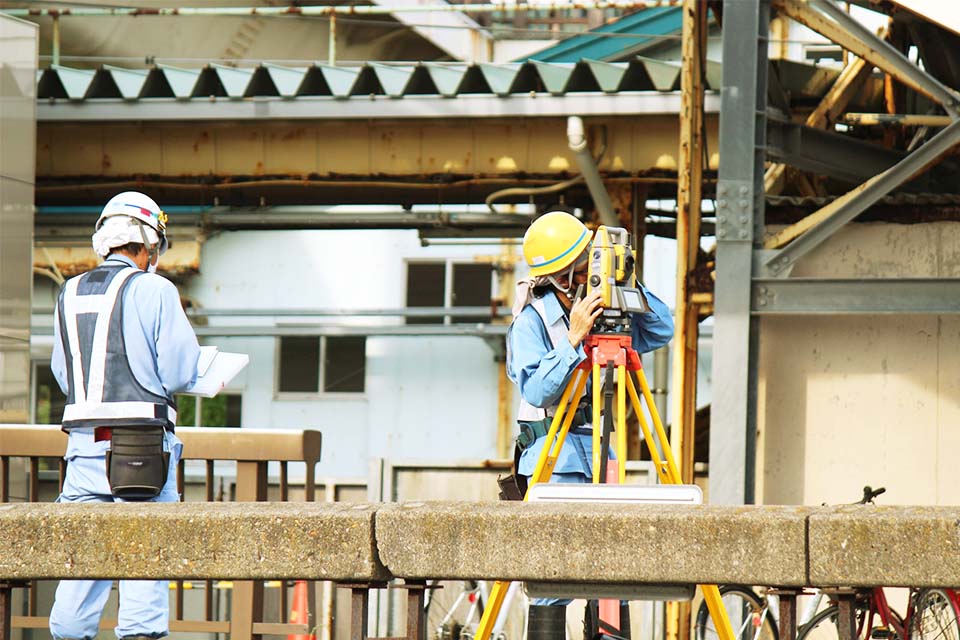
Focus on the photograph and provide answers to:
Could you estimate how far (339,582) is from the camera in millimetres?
4398

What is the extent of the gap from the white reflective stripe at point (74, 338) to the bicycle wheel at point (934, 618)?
402cm

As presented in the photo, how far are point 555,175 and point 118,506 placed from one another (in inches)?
322

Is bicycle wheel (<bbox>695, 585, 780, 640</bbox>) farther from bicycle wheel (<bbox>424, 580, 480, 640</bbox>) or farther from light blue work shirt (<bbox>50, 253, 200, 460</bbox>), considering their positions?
light blue work shirt (<bbox>50, 253, 200, 460</bbox>)

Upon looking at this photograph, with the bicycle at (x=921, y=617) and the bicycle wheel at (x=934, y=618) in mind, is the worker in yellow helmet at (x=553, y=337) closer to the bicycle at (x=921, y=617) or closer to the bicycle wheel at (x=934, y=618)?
the bicycle at (x=921, y=617)

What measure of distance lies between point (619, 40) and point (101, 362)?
493 inches

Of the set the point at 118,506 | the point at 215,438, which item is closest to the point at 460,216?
the point at 215,438

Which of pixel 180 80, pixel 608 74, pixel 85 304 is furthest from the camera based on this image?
pixel 180 80

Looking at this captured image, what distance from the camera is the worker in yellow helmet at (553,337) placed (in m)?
5.25

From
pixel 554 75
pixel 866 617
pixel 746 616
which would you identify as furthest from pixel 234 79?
pixel 866 617

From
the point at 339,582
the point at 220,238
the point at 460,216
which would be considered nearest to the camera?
the point at 339,582

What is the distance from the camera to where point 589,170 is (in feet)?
37.6

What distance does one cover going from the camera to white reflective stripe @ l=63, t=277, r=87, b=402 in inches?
215

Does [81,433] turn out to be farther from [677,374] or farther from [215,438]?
[677,374]

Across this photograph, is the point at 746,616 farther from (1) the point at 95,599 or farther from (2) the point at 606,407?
(1) the point at 95,599
